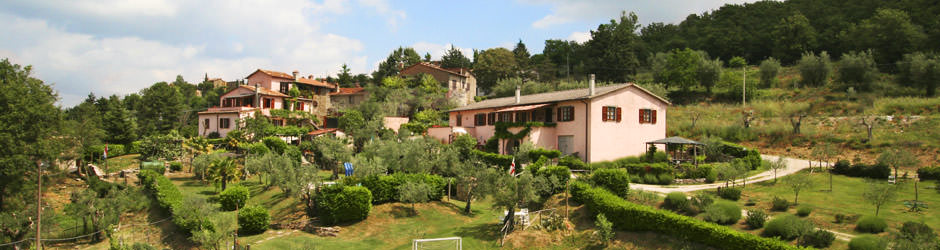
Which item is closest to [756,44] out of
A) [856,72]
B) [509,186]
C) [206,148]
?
[856,72]

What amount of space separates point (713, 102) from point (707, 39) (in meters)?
37.2

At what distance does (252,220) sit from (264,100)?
3352cm

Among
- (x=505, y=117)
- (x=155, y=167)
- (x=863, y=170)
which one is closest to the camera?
(x=863, y=170)

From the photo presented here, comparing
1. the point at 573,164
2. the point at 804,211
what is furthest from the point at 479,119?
the point at 804,211

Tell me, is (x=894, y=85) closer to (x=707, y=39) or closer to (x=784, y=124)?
(x=784, y=124)

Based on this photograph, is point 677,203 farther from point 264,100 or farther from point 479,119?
point 264,100

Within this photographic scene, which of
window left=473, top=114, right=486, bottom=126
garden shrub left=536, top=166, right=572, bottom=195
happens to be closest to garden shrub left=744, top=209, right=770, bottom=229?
garden shrub left=536, top=166, right=572, bottom=195

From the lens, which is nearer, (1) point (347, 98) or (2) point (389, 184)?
(2) point (389, 184)

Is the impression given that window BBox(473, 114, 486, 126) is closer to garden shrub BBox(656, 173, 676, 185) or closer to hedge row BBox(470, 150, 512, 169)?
hedge row BBox(470, 150, 512, 169)

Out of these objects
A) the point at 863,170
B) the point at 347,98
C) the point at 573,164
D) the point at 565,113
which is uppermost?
the point at 347,98

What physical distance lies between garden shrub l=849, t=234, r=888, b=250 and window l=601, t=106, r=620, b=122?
1961 cm

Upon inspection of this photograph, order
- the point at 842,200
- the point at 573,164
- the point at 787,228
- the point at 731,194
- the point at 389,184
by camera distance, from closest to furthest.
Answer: the point at 787,228
the point at 842,200
the point at 731,194
the point at 389,184
the point at 573,164

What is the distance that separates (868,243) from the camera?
45.4 ft

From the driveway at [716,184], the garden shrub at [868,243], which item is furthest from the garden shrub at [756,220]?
the driveway at [716,184]
